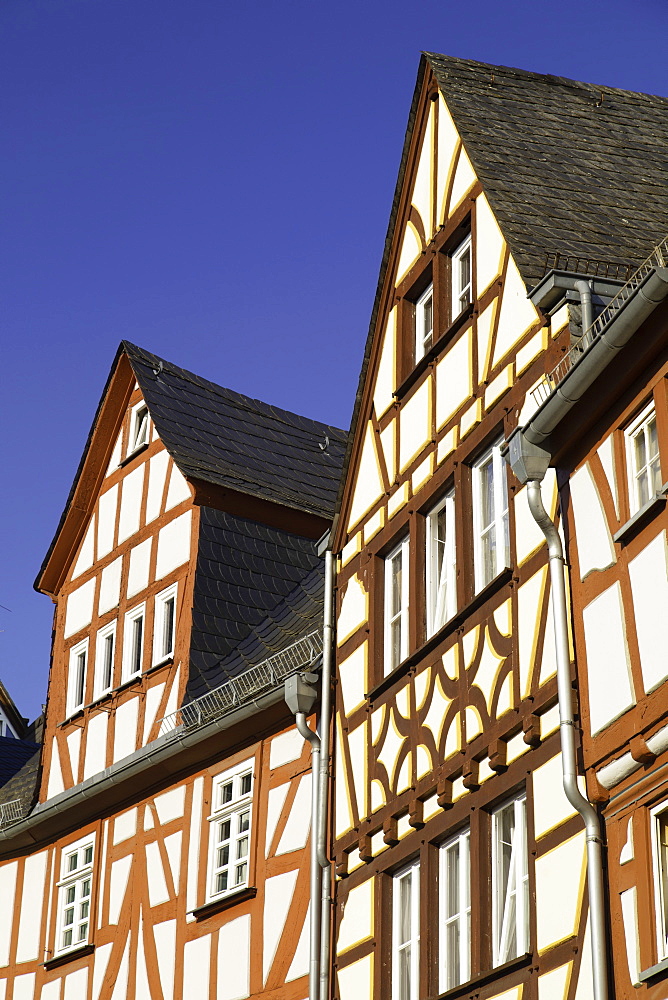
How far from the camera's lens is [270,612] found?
2144cm

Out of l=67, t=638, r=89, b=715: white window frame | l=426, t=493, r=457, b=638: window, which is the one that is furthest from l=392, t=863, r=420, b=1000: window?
l=67, t=638, r=89, b=715: white window frame

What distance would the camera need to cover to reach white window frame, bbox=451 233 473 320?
1631 cm

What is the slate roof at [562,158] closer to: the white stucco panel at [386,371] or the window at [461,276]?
the window at [461,276]

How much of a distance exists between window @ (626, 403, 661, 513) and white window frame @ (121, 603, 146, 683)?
34.0 ft

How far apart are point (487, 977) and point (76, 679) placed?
37.2 feet

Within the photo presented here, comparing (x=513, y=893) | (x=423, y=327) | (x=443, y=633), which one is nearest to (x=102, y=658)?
(x=423, y=327)

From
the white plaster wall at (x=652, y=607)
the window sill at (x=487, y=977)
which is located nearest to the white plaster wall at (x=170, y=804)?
the window sill at (x=487, y=977)

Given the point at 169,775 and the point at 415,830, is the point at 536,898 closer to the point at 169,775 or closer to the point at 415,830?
the point at 415,830

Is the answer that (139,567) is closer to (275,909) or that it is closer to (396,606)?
(275,909)

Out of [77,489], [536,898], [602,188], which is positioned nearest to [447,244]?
[602,188]

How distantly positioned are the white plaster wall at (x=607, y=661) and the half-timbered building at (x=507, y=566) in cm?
3

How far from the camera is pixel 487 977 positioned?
12.6 meters

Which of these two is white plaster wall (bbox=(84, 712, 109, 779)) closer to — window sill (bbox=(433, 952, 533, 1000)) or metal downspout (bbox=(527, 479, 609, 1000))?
window sill (bbox=(433, 952, 533, 1000))

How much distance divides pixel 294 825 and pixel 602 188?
23.6ft
